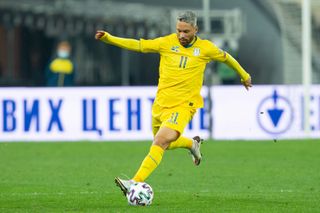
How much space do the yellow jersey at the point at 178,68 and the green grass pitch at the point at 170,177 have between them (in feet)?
3.74

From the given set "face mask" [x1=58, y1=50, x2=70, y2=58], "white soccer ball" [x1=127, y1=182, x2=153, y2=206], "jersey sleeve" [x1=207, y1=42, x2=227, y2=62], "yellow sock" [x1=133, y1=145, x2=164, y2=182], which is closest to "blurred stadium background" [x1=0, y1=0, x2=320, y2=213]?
"white soccer ball" [x1=127, y1=182, x2=153, y2=206]

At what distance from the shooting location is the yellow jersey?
42.5ft

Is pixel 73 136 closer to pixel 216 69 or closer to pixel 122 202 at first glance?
pixel 216 69

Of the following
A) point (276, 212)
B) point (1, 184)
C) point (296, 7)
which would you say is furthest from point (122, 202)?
point (296, 7)

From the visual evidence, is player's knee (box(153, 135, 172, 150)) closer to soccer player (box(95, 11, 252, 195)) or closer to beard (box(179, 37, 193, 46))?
soccer player (box(95, 11, 252, 195))

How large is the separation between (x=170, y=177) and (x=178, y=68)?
3.51m

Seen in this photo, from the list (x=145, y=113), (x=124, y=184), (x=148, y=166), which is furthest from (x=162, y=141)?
(x=145, y=113)

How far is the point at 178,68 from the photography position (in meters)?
13.0

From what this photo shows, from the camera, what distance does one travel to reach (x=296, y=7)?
33.6m

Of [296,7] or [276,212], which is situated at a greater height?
[296,7]

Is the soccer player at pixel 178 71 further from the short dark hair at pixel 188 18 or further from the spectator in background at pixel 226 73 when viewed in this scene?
the spectator in background at pixel 226 73

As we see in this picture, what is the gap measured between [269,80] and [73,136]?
30.1 feet

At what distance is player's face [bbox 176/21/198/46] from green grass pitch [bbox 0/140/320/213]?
1777mm

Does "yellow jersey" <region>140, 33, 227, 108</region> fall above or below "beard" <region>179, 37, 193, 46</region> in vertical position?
below
